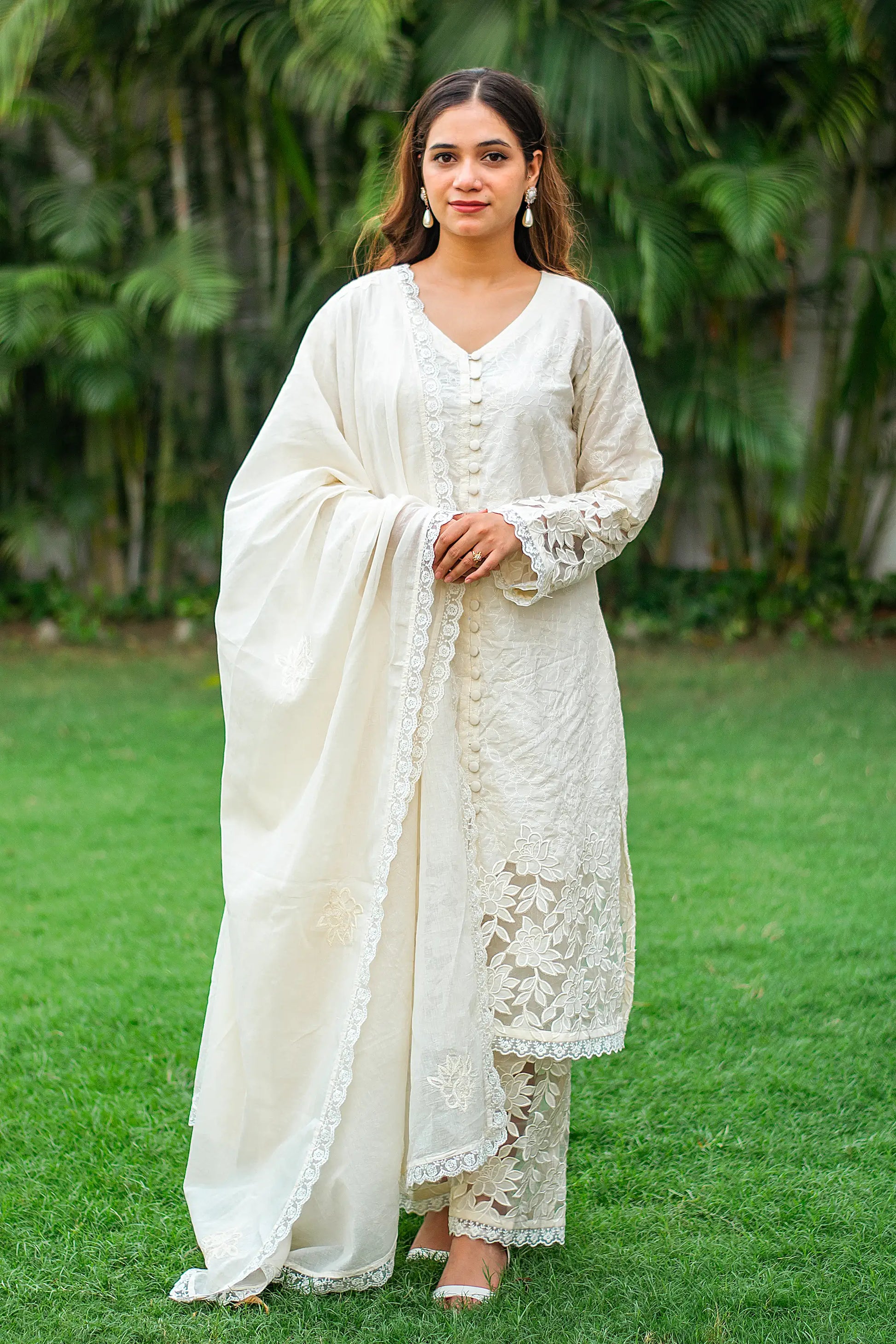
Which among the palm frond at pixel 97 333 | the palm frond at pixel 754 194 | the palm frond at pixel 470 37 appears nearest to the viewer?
the palm frond at pixel 470 37

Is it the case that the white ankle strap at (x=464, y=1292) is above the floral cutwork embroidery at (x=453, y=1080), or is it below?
below

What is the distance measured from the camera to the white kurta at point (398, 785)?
2.16m

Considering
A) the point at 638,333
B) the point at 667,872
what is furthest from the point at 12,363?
the point at 667,872

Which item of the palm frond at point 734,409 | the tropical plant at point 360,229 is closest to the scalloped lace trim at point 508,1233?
the tropical plant at point 360,229

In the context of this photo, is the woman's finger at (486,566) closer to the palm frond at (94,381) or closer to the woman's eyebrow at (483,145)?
the woman's eyebrow at (483,145)

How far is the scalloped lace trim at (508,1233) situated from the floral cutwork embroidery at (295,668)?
2.95 ft

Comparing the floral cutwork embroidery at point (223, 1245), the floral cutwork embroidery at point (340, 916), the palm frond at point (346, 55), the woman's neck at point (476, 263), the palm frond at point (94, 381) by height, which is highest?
the palm frond at point (346, 55)

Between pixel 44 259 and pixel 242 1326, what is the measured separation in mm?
6528

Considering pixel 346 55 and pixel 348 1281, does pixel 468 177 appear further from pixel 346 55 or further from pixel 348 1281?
pixel 346 55

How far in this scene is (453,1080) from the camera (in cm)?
213

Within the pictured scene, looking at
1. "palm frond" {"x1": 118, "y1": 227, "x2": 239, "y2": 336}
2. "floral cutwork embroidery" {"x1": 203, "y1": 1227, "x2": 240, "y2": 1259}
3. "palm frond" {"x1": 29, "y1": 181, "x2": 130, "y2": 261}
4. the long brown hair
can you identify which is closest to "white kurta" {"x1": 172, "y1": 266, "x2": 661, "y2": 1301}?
"floral cutwork embroidery" {"x1": 203, "y1": 1227, "x2": 240, "y2": 1259}

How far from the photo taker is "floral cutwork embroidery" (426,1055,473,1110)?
212 centimetres

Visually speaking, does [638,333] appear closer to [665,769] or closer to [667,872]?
[665,769]

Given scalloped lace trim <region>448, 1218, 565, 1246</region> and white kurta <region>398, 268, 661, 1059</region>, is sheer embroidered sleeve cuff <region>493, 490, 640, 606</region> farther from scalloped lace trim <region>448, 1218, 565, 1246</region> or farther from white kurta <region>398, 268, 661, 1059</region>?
scalloped lace trim <region>448, 1218, 565, 1246</region>
